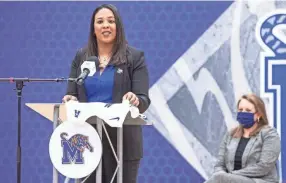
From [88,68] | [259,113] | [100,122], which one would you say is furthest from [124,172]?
[259,113]

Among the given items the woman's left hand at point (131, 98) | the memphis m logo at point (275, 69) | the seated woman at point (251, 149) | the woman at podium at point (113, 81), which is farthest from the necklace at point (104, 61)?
the memphis m logo at point (275, 69)

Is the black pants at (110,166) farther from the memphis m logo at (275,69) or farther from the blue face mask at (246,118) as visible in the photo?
the memphis m logo at (275,69)

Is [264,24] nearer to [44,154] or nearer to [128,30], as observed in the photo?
[128,30]

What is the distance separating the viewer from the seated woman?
475 cm

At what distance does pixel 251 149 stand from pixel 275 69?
1.14m

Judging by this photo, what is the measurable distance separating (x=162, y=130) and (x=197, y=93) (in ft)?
1.47

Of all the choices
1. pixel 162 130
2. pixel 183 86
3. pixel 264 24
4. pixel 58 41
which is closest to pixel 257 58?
pixel 264 24

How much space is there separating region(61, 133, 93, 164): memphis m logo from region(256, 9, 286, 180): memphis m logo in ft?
8.69

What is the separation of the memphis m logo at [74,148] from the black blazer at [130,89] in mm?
157

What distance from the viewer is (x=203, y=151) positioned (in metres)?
5.83

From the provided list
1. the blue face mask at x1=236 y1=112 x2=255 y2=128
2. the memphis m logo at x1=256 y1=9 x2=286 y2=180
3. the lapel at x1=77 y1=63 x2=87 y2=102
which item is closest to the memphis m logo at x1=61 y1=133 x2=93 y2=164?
the lapel at x1=77 y1=63 x2=87 y2=102

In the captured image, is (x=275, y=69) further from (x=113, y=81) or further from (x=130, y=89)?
(x=113, y=81)

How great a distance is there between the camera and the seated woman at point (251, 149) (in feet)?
15.6

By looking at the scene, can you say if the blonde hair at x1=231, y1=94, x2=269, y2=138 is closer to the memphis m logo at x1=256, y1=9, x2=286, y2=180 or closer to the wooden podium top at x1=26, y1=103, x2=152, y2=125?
the memphis m logo at x1=256, y1=9, x2=286, y2=180
